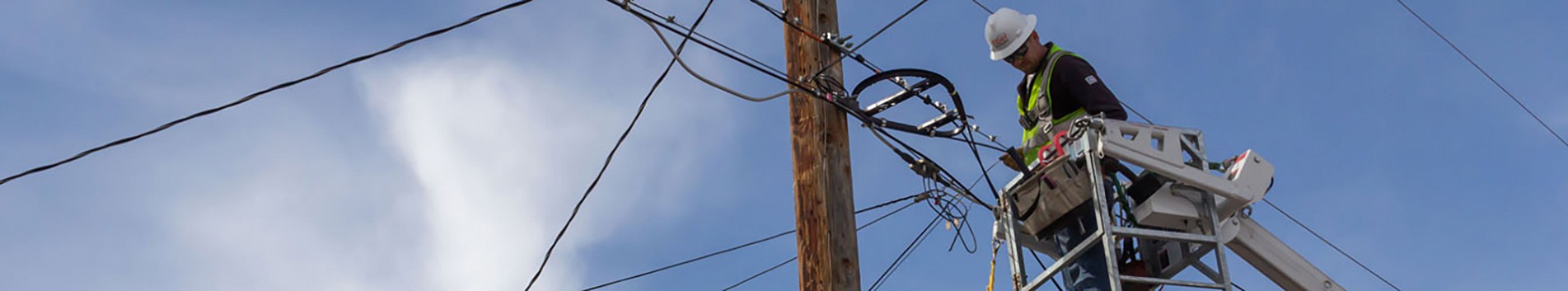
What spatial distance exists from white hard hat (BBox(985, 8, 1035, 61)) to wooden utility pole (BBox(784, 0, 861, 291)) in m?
0.91

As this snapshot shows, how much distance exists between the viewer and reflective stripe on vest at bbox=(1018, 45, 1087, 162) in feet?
33.6

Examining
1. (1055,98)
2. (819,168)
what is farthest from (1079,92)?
(819,168)

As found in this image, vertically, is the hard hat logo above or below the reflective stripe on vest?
above

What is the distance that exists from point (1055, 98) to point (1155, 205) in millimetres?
946

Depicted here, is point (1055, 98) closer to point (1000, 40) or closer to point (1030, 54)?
point (1030, 54)

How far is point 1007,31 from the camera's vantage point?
1051cm

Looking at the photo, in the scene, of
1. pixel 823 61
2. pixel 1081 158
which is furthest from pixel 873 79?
pixel 1081 158

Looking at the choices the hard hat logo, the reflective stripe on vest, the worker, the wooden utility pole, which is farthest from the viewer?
the hard hat logo

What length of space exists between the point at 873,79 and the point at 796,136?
0.70 meters

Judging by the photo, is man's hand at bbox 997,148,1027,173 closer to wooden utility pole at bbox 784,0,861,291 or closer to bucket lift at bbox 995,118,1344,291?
bucket lift at bbox 995,118,1344,291

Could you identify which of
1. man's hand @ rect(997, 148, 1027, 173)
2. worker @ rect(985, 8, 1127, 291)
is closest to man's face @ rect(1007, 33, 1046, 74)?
worker @ rect(985, 8, 1127, 291)

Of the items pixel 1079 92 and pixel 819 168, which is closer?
pixel 819 168

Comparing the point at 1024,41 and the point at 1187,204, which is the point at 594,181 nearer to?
the point at 1024,41

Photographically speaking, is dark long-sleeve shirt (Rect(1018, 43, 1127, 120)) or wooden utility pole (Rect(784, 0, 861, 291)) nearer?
wooden utility pole (Rect(784, 0, 861, 291))
